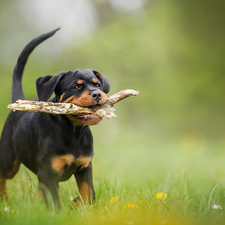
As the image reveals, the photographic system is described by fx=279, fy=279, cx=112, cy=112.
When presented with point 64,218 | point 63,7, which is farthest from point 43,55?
point 64,218

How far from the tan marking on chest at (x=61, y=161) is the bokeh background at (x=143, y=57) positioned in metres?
5.21

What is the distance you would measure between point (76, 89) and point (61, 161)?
2.37 ft

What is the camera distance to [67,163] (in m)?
2.72

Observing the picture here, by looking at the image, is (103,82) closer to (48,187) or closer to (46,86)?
(46,86)

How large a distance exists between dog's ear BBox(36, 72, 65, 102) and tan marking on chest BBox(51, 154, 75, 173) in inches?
22.8

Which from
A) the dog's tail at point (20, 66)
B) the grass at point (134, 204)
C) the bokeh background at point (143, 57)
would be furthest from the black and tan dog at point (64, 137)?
the bokeh background at point (143, 57)

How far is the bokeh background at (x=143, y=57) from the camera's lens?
370 inches

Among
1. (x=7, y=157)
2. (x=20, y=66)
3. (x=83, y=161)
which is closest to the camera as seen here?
(x=83, y=161)

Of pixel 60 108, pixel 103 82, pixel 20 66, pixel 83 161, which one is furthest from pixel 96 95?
pixel 20 66

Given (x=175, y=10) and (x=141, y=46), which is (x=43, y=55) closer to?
→ (x=141, y=46)

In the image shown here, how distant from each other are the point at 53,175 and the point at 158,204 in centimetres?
103

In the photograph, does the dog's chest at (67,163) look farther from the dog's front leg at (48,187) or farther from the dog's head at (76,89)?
the dog's head at (76,89)

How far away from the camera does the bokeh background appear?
939cm

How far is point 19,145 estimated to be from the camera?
3.24 metres
